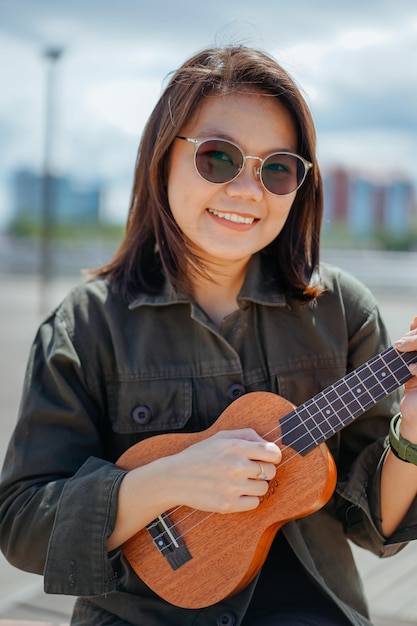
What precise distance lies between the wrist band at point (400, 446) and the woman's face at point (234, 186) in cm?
54

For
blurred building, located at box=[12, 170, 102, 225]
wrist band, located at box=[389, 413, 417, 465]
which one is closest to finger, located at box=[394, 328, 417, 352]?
wrist band, located at box=[389, 413, 417, 465]

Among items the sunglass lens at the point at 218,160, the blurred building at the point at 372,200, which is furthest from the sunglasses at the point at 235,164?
the blurred building at the point at 372,200

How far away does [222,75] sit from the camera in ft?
6.04

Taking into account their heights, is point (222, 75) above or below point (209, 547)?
above

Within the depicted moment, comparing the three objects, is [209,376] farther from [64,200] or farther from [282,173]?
[64,200]

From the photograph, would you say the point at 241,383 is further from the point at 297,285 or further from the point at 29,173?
the point at 29,173

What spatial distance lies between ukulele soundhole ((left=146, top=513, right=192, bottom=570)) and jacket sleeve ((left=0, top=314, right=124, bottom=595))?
0.11 m

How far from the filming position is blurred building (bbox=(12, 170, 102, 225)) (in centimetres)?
3188

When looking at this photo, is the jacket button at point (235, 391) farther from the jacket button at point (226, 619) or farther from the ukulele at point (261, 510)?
the jacket button at point (226, 619)

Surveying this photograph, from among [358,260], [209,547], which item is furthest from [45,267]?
[358,260]

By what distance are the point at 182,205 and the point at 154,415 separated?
52cm

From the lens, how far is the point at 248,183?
5.97 feet

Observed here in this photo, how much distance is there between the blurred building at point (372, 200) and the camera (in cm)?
3469

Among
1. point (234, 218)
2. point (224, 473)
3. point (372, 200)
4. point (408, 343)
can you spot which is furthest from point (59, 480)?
point (372, 200)
